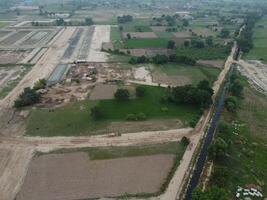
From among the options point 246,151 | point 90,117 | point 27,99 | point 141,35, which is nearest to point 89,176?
point 90,117

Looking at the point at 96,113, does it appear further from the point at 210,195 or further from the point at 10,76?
the point at 10,76

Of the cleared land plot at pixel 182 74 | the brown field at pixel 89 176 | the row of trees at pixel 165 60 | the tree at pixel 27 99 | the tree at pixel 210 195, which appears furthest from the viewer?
the row of trees at pixel 165 60

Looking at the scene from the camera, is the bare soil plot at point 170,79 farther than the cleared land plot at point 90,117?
Yes

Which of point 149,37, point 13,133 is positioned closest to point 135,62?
point 149,37

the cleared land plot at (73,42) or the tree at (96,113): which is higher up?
the tree at (96,113)

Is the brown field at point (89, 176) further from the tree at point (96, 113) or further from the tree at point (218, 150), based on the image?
the tree at point (96, 113)

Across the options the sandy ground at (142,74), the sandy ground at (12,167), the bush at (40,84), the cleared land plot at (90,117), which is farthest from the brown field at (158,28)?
the sandy ground at (12,167)

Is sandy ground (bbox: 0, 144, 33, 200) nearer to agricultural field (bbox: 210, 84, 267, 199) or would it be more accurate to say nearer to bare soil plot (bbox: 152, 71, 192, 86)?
agricultural field (bbox: 210, 84, 267, 199)

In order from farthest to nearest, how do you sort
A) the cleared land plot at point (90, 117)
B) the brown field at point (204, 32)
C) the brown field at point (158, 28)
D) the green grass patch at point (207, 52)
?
the brown field at point (158, 28)
the brown field at point (204, 32)
the green grass patch at point (207, 52)
the cleared land plot at point (90, 117)
